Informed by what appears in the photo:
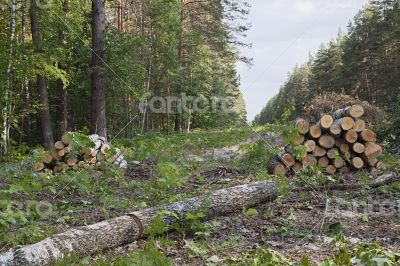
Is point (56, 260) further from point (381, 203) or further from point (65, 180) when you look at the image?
point (381, 203)

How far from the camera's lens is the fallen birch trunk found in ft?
13.5

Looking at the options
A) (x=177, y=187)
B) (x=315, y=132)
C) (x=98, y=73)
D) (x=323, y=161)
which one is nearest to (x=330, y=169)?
(x=323, y=161)

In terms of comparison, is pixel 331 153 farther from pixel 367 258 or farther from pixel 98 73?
pixel 98 73

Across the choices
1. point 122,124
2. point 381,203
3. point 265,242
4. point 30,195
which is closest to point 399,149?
point 381,203

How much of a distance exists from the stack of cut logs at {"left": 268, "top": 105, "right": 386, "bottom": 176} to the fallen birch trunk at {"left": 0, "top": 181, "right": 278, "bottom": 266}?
2621 millimetres

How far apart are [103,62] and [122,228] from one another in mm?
9065

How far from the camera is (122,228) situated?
198 inches

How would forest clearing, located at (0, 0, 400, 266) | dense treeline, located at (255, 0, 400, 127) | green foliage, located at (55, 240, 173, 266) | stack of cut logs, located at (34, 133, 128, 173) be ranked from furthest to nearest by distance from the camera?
1. dense treeline, located at (255, 0, 400, 127)
2. stack of cut logs, located at (34, 133, 128, 173)
3. forest clearing, located at (0, 0, 400, 266)
4. green foliage, located at (55, 240, 173, 266)

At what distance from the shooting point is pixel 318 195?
282 inches

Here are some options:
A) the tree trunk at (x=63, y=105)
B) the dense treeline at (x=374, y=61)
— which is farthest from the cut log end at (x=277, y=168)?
the dense treeline at (x=374, y=61)

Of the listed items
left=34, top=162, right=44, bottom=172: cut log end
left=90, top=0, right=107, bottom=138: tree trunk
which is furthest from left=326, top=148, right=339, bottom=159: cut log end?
left=90, top=0, right=107, bottom=138: tree trunk

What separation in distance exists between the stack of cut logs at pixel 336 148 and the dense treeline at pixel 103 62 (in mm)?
4925

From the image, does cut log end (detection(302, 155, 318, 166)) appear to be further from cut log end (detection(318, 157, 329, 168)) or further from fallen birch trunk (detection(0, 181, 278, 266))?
fallen birch trunk (detection(0, 181, 278, 266))

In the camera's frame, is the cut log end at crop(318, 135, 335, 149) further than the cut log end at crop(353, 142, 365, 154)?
Yes
